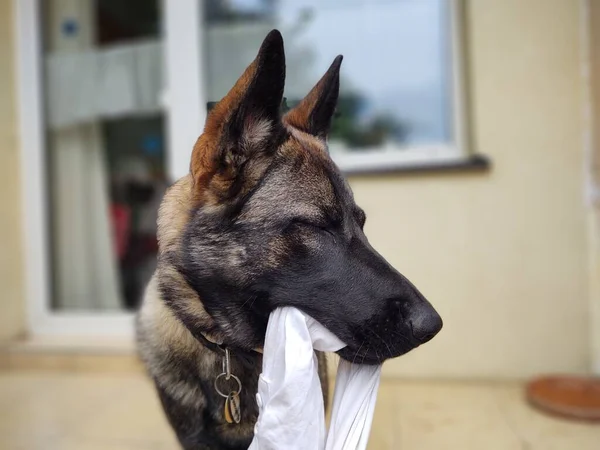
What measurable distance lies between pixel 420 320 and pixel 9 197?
315 cm

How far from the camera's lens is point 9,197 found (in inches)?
128

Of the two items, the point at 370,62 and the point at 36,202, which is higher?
the point at 370,62

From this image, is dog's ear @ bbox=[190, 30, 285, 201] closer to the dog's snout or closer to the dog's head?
the dog's head

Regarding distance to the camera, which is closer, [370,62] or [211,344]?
[211,344]

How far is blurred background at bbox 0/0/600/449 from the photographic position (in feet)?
8.15

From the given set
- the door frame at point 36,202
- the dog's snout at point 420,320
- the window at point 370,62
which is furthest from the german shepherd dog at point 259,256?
the door frame at point 36,202

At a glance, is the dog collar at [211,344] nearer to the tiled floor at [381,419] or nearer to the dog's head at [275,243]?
the dog's head at [275,243]

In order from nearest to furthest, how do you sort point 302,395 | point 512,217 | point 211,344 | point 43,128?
point 302,395, point 211,344, point 512,217, point 43,128

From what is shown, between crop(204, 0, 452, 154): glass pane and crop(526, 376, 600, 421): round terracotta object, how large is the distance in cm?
141

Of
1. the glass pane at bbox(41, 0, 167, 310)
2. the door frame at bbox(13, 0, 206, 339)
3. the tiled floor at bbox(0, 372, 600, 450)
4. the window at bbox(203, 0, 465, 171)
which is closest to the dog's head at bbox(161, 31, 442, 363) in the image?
the tiled floor at bbox(0, 372, 600, 450)

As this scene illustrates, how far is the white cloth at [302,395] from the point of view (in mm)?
1083

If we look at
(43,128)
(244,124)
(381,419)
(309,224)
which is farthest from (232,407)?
(43,128)

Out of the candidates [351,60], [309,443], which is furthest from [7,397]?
[351,60]

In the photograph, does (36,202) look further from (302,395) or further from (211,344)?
(302,395)
